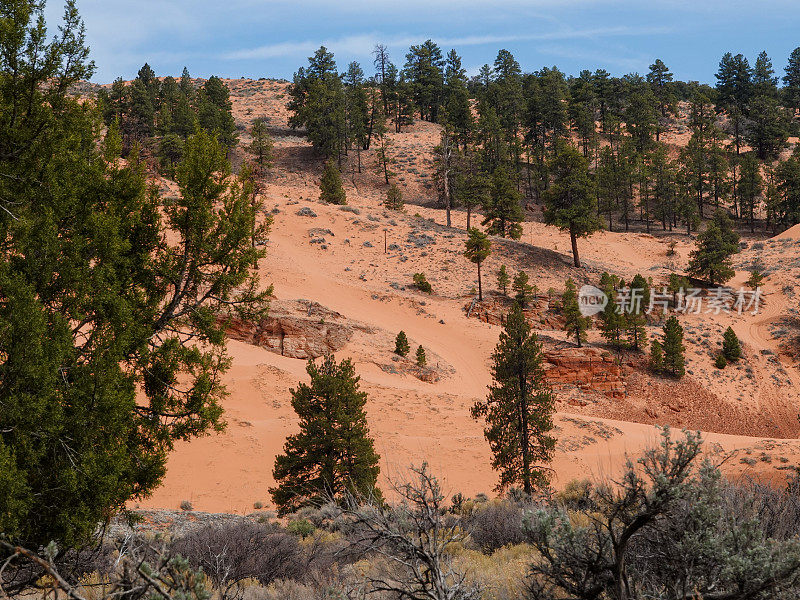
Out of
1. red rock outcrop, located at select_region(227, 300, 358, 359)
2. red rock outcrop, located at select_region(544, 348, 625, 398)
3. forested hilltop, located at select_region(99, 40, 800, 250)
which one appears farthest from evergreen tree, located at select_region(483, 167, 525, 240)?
red rock outcrop, located at select_region(227, 300, 358, 359)

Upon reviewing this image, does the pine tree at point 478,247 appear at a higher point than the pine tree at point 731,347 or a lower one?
higher

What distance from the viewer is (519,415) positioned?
19.3m

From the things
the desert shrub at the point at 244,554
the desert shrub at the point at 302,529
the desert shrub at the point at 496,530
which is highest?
the desert shrub at the point at 244,554

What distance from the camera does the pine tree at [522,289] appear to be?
130 feet

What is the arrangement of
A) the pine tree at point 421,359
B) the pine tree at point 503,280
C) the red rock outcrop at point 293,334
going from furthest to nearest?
the pine tree at point 503,280
the pine tree at point 421,359
the red rock outcrop at point 293,334

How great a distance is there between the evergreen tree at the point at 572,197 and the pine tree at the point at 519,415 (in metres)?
27.5

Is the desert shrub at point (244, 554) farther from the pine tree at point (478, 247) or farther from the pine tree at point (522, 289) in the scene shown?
the pine tree at point (478, 247)

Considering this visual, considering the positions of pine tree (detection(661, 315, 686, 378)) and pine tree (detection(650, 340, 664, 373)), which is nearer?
pine tree (detection(661, 315, 686, 378))

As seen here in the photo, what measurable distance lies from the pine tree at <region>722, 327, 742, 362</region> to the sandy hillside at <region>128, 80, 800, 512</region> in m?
0.62

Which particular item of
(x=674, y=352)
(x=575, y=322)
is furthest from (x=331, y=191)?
(x=674, y=352)

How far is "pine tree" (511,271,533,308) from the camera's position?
39.7 meters

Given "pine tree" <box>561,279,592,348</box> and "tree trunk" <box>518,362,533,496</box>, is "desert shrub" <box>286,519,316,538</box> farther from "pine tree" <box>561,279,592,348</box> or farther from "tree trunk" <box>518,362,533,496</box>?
"pine tree" <box>561,279,592,348</box>

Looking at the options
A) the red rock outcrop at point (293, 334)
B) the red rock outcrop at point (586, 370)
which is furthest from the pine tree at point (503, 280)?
the red rock outcrop at point (293, 334)

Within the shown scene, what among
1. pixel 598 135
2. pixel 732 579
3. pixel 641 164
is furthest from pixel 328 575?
pixel 598 135
